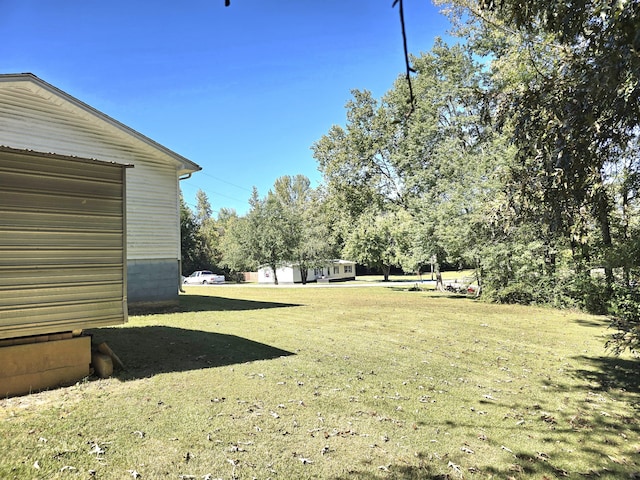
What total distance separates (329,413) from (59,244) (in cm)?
398

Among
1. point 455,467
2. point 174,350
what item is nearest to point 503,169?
point 174,350

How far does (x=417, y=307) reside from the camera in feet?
49.1

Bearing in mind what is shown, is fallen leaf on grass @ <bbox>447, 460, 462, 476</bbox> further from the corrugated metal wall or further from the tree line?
the corrugated metal wall

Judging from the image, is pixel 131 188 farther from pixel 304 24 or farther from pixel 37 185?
pixel 304 24

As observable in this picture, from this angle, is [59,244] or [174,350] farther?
[174,350]

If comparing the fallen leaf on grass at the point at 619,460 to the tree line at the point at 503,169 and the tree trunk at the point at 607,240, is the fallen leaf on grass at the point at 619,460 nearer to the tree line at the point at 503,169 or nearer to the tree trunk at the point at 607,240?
the tree line at the point at 503,169

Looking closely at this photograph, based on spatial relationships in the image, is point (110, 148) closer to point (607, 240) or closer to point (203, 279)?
point (607, 240)

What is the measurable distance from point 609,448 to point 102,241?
247 inches

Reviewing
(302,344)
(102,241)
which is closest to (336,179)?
(302,344)

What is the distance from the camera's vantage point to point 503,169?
1215 centimetres

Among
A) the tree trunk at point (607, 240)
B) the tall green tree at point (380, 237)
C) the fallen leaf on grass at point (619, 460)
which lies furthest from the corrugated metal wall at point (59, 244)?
the tall green tree at point (380, 237)

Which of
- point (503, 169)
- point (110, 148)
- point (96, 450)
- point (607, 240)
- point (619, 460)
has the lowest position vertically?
point (619, 460)

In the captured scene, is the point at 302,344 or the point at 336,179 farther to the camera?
the point at 336,179

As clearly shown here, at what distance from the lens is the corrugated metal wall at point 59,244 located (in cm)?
460
